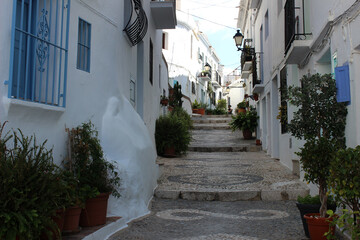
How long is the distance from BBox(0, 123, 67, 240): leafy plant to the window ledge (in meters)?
0.28

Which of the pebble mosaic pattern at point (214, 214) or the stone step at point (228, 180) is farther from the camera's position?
the stone step at point (228, 180)

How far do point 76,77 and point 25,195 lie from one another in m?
2.35

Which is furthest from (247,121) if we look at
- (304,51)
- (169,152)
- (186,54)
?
(186,54)

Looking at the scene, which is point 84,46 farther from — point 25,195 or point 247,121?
point 247,121

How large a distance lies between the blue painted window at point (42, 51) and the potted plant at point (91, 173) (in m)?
0.59

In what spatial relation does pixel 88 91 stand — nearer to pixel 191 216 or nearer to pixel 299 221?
pixel 191 216

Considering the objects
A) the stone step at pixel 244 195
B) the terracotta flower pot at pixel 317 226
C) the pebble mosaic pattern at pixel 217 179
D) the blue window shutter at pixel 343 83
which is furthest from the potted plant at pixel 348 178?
the pebble mosaic pattern at pixel 217 179

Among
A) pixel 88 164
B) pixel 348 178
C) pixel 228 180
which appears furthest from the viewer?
pixel 228 180

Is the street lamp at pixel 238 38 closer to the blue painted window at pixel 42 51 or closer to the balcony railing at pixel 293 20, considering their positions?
the balcony railing at pixel 293 20

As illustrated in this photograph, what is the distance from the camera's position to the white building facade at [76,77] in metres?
3.85

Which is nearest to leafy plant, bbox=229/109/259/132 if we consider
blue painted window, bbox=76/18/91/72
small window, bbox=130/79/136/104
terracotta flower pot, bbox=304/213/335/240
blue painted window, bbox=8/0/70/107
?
small window, bbox=130/79/136/104

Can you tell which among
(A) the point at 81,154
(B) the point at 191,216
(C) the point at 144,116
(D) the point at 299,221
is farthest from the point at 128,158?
(C) the point at 144,116

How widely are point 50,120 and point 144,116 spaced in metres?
4.93

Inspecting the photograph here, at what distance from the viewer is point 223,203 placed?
6719 millimetres
